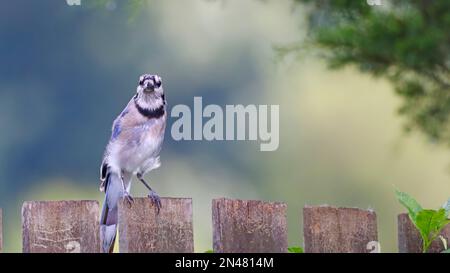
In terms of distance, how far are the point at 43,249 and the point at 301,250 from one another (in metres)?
A: 0.52

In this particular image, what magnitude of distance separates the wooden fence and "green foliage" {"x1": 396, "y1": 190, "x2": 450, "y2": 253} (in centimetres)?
11

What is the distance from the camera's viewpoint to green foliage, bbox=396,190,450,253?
1975mm

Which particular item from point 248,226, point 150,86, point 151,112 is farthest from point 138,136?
point 248,226

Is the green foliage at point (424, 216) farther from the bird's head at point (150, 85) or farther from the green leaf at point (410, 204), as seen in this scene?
the bird's head at point (150, 85)

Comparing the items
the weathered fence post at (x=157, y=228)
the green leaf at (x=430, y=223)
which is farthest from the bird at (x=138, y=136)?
the green leaf at (x=430, y=223)

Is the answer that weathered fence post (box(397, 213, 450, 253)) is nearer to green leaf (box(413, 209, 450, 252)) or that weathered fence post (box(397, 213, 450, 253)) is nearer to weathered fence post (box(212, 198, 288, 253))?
green leaf (box(413, 209, 450, 252))

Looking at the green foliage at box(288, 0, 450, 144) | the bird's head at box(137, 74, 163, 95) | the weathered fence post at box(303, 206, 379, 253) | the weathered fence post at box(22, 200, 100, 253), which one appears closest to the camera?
the weathered fence post at box(22, 200, 100, 253)

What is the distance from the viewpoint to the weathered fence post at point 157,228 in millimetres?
1958

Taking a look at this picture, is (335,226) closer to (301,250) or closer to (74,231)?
(301,250)

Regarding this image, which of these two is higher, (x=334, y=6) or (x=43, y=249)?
(x=334, y=6)

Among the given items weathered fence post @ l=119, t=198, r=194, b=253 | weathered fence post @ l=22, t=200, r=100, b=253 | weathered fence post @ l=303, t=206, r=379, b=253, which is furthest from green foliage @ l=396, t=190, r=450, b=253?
weathered fence post @ l=22, t=200, r=100, b=253

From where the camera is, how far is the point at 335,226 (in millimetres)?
2078

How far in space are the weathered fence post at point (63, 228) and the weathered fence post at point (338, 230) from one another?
1.42ft
